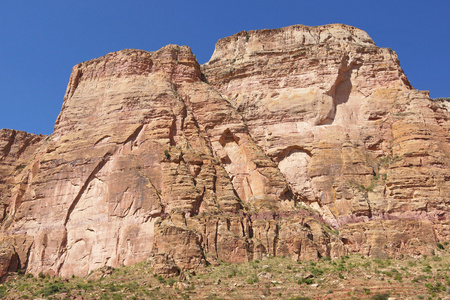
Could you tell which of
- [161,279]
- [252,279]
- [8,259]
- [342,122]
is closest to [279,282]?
[252,279]

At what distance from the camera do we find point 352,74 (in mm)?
49219

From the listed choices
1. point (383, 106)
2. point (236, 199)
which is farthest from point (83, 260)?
point (383, 106)

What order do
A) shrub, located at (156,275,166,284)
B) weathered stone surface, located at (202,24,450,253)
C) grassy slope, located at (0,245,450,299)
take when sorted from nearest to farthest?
1. grassy slope, located at (0,245,450,299)
2. shrub, located at (156,275,166,284)
3. weathered stone surface, located at (202,24,450,253)

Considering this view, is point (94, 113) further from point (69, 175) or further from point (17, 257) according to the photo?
point (17, 257)

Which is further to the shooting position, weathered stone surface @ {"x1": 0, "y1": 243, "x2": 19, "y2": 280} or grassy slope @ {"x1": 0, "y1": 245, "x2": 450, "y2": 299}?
weathered stone surface @ {"x1": 0, "y1": 243, "x2": 19, "y2": 280}

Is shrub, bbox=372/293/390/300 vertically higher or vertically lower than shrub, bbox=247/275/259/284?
lower

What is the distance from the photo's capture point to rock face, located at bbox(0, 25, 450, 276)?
128 feet

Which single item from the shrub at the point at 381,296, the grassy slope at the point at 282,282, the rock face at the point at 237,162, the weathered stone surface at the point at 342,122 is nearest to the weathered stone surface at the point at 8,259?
the rock face at the point at 237,162

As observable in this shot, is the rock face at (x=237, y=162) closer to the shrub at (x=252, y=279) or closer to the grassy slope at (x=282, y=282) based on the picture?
the grassy slope at (x=282, y=282)

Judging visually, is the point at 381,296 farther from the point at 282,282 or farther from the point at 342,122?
the point at 342,122

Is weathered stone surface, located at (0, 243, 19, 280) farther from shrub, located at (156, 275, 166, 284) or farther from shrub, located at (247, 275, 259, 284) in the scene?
shrub, located at (247, 275, 259, 284)

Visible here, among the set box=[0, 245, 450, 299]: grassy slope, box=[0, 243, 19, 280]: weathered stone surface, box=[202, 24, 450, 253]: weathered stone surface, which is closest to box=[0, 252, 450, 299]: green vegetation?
box=[0, 245, 450, 299]: grassy slope

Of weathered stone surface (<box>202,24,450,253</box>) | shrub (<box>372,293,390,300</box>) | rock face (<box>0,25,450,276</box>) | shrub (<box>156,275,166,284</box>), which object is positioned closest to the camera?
shrub (<box>372,293,390,300</box>)

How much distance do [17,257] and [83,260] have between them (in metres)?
5.73
